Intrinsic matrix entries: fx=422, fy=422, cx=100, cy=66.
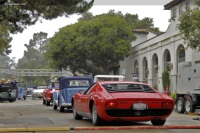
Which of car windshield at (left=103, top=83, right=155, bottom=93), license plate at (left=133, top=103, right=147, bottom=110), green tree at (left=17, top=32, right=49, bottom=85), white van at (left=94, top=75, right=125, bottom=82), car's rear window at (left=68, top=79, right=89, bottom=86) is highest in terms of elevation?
green tree at (left=17, top=32, right=49, bottom=85)

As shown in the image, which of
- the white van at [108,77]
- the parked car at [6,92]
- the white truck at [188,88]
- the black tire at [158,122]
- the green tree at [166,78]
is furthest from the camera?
the green tree at [166,78]

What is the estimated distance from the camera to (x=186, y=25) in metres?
21.1

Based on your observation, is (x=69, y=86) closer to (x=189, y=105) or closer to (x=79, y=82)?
(x=79, y=82)

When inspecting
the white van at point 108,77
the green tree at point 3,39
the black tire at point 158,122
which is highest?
the green tree at point 3,39

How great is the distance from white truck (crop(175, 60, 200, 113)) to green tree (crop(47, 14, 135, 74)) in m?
26.9

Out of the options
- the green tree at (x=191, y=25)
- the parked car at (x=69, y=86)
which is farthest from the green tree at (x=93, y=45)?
the parked car at (x=69, y=86)

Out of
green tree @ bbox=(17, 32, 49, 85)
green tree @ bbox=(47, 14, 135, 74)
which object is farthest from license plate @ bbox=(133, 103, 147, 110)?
green tree @ bbox=(17, 32, 49, 85)

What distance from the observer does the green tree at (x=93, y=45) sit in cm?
4806

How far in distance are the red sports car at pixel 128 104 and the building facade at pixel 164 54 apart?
18.4 m

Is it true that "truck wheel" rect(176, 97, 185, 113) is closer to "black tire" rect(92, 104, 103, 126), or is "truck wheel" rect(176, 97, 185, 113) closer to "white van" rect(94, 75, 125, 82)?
"black tire" rect(92, 104, 103, 126)

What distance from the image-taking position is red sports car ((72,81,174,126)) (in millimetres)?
11102

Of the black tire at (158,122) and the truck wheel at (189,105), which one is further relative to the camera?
the truck wheel at (189,105)

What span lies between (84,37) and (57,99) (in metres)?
29.1

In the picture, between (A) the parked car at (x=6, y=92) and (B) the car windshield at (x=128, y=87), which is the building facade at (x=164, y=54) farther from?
(B) the car windshield at (x=128, y=87)
